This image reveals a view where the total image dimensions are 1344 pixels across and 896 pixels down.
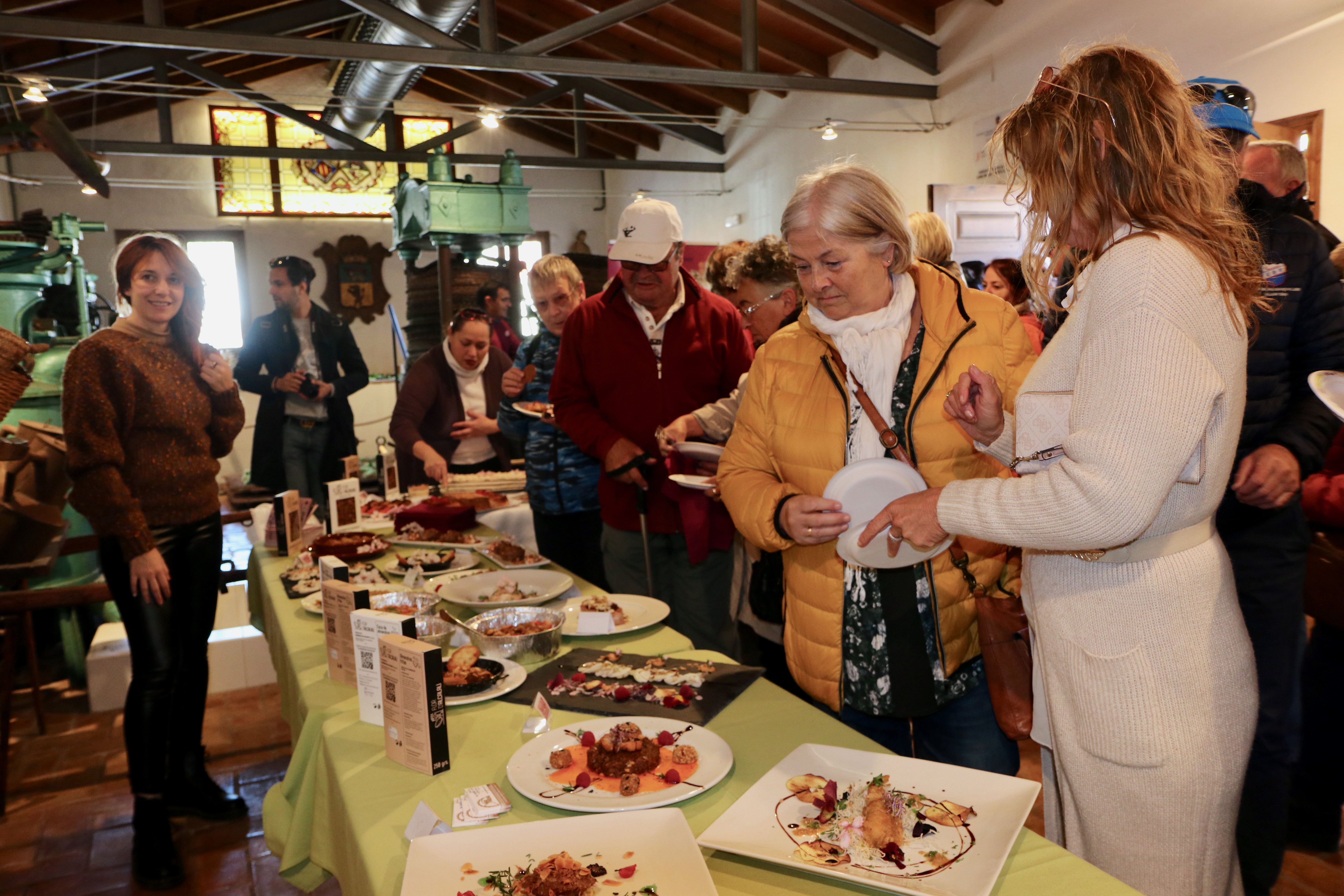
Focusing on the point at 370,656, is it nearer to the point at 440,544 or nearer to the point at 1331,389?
the point at 440,544

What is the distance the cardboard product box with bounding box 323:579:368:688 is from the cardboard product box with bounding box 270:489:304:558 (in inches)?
46.5

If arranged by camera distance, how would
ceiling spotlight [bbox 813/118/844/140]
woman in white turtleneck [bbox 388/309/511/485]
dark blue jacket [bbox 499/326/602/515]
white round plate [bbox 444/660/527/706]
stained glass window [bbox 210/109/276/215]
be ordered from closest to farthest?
white round plate [bbox 444/660/527/706] → dark blue jacket [bbox 499/326/602/515] → woman in white turtleneck [bbox 388/309/511/485] → ceiling spotlight [bbox 813/118/844/140] → stained glass window [bbox 210/109/276/215]

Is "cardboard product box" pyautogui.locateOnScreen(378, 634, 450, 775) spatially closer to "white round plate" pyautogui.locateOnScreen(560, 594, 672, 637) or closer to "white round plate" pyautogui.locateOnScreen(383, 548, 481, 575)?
"white round plate" pyautogui.locateOnScreen(560, 594, 672, 637)

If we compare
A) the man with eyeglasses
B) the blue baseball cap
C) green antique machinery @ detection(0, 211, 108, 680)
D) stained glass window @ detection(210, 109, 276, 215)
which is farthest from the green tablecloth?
stained glass window @ detection(210, 109, 276, 215)

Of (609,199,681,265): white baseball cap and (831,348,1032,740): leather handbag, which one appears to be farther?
(609,199,681,265): white baseball cap

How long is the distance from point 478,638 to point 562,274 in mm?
2099

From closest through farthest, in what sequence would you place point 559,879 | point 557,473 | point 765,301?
point 559,879 → point 765,301 → point 557,473

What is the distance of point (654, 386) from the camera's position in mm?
2861

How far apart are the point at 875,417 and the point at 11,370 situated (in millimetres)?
2190

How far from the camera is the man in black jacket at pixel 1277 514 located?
204 cm

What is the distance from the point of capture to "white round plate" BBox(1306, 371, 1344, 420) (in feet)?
3.58

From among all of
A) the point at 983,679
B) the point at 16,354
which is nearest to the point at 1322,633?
the point at 983,679

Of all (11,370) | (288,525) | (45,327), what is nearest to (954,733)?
(288,525)

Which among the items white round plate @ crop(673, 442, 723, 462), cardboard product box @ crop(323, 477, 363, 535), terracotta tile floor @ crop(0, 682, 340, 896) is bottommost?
terracotta tile floor @ crop(0, 682, 340, 896)
